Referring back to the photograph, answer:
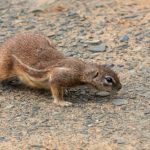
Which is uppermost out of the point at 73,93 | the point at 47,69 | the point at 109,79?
the point at 47,69

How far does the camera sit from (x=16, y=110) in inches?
269

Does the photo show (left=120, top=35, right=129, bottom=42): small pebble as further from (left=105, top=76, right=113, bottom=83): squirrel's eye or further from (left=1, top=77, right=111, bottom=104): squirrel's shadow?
(left=105, top=76, right=113, bottom=83): squirrel's eye

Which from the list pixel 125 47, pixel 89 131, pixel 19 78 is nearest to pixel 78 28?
pixel 125 47

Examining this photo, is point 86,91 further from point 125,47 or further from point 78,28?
point 78,28

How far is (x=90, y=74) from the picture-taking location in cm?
700

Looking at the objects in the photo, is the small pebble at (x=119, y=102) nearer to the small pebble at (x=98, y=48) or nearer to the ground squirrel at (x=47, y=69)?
the ground squirrel at (x=47, y=69)

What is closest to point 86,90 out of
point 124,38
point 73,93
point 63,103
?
point 73,93

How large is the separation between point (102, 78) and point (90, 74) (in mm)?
147

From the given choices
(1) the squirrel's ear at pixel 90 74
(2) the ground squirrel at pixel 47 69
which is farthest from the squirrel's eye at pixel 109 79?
(1) the squirrel's ear at pixel 90 74

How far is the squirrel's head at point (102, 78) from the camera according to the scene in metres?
6.95

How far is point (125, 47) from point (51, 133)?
2.64 metres

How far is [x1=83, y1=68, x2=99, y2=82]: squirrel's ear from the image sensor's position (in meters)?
6.99

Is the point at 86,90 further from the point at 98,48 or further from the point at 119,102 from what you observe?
the point at 98,48

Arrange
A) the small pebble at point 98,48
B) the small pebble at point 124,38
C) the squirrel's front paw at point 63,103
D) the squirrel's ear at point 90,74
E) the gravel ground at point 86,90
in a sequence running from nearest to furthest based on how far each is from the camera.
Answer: the gravel ground at point 86,90
the squirrel's front paw at point 63,103
the squirrel's ear at point 90,74
the small pebble at point 98,48
the small pebble at point 124,38
